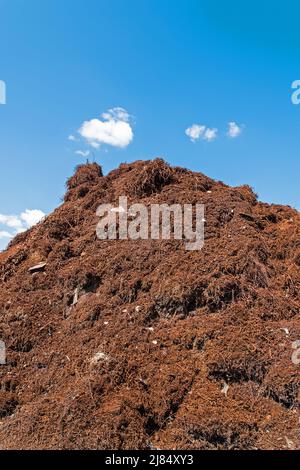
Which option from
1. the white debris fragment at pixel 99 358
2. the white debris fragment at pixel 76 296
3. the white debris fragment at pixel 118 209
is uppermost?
the white debris fragment at pixel 118 209

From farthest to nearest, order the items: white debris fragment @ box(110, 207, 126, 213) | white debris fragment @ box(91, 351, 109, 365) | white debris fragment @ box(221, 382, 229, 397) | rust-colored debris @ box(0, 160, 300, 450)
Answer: white debris fragment @ box(110, 207, 126, 213) < white debris fragment @ box(91, 351, 109, 365) < white debris fragment @ box(221, 382, 229, 397) < rust-colored debris @ box(0, 160, 300, 450)

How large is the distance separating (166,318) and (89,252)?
2.71m

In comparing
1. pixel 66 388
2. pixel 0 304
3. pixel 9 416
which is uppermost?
pixel 0 304

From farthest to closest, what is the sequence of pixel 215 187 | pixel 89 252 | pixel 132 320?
pixel 215 187 < pixel 89 252 < pixel 132 320

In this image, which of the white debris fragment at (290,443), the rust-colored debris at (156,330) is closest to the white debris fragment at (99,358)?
the rust-colored debris at (156,330)

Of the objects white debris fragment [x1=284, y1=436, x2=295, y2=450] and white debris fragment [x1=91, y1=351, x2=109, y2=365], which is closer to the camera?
white debris fragment [x1=284, y1=436, x2=295, y2=450]

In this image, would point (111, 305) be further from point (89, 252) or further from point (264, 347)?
point (264, 347)

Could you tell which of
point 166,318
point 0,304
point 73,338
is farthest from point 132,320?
point 0,304

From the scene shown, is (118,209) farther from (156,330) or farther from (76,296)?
(156,330)

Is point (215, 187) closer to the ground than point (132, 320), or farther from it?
farther from it

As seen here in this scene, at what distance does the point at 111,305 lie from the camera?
7.69m

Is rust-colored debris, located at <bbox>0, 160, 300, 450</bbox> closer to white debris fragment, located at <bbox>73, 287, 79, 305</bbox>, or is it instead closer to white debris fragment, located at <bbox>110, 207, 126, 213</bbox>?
white debris fragment, located at <bbox>73, 287, 79, 305</bbox>

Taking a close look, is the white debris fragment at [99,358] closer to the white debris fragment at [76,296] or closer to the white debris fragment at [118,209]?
the white debris fragment at [76,296]

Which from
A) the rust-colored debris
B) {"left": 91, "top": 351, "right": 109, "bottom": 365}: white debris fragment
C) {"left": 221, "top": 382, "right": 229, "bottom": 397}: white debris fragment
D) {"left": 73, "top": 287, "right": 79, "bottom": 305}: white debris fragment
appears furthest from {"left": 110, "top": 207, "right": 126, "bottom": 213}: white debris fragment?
{"left": 221, "top": 382, "right": 229, "bottom": 397}: white debris fragment
